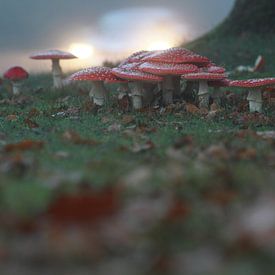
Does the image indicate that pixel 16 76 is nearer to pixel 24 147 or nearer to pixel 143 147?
pixel 24 147

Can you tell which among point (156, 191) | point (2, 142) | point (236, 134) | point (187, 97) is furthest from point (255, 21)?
point (156, 191)

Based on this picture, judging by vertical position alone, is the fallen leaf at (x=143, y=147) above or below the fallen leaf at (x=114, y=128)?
above

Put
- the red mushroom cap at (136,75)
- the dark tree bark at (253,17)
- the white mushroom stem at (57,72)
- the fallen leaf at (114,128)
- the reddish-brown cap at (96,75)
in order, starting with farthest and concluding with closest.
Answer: the dark tree bark at (253,17)
the white mushroom stem at (57,72)
the reddish-brown cap at (96,75)
the red mushroom cap at (136,75)
the fallen leaf at (114,128)

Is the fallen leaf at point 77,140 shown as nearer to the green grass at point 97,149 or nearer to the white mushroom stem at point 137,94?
the green grass at point 97,149

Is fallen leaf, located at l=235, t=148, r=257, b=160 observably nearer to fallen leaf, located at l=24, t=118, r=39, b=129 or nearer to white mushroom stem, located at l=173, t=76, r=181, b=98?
fallen leaf, located at l=24, t=118, r=39, b=129

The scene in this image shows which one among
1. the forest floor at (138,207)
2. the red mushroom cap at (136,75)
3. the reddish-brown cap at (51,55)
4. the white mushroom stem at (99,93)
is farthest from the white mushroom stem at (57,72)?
the forest floor at (138,207)

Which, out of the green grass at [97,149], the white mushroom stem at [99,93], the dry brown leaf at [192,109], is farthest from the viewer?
the white mushroom stem at [99,93]

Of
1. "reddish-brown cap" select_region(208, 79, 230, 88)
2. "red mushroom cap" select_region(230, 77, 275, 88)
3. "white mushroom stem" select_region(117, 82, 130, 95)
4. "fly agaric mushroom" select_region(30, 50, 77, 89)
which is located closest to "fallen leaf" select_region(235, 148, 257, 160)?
"red mushroom cap" select_region(230, 77, 275, 88)
